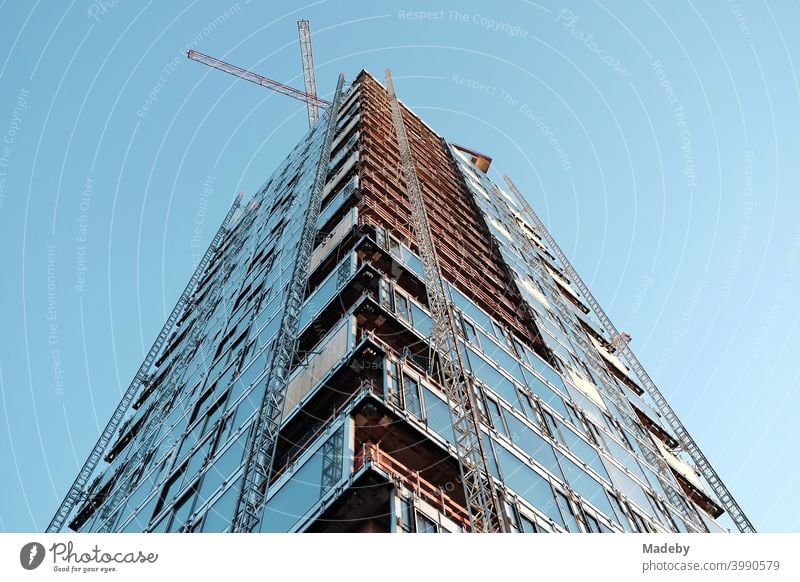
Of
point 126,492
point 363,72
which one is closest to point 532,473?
point 126,492

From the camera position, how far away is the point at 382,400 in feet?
65.7

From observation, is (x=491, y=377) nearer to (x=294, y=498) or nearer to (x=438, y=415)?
(x=438, y=415)

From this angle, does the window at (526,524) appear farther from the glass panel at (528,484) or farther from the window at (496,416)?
the window at (496,416)

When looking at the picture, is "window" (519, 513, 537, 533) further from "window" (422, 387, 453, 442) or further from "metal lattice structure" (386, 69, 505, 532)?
"window" (422, 387, 453, 442)

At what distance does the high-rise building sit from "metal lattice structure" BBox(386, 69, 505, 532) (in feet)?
0.24

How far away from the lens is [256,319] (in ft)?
105

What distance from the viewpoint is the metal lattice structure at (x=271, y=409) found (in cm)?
1919

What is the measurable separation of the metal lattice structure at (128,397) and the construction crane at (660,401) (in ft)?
97.5

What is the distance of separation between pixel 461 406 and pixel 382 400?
2505 millimetres

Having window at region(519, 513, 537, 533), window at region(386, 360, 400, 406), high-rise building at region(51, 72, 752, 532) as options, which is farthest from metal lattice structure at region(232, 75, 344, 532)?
window at region(519, 513, 537, 533)

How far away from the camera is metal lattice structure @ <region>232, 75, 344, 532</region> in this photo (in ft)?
63.0

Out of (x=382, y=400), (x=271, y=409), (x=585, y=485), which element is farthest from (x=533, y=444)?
(x=271, y=409)

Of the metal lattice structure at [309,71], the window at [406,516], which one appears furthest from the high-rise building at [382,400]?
the metal lattice structure at [309,71]

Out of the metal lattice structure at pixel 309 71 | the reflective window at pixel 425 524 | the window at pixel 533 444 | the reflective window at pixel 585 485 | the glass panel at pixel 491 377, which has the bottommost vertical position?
the reflective window at pixel 425 524
